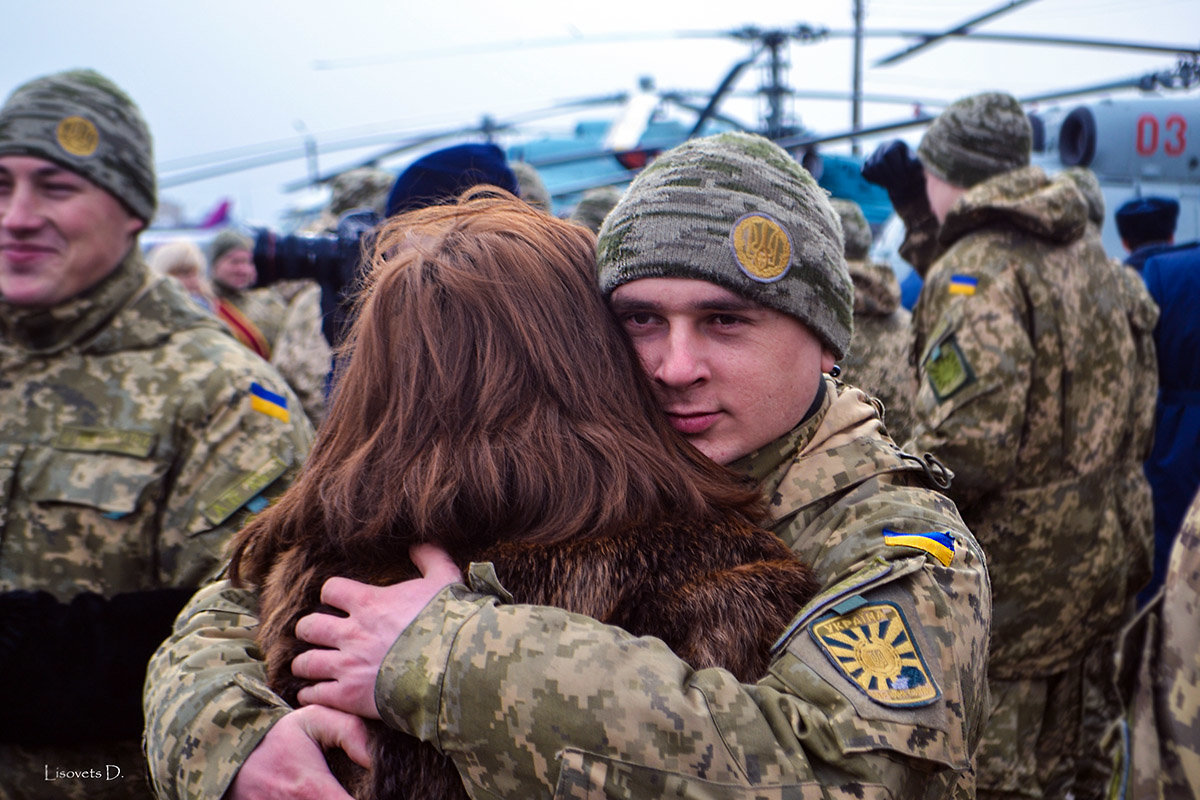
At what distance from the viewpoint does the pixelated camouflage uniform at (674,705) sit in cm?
118

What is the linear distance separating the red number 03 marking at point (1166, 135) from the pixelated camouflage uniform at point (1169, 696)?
8.84 m

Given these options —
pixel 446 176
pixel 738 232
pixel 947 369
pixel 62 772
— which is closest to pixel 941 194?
pixel 947 369

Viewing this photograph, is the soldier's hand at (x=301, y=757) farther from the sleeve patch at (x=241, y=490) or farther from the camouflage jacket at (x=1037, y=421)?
the camouflage jacket at (x=1037, y=421)

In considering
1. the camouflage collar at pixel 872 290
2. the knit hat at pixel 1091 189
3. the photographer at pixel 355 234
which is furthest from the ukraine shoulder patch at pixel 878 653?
the knit hat at pixel 1091 189

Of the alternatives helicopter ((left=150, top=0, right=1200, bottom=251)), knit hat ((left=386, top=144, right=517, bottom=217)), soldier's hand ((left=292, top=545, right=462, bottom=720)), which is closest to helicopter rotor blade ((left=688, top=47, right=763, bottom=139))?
helicopter ((left=150, top=0, right=1200, bottom=251))

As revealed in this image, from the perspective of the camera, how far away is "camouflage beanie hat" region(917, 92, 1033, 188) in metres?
3.75

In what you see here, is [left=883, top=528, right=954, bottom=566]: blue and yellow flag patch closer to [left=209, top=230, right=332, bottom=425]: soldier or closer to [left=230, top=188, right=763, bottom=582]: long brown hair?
[left=230, top=188, right=763, bottom=582]: long brown hair

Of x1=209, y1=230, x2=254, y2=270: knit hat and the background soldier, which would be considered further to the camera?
x1=209, y1=230, x2=254, y2=270: knit hat

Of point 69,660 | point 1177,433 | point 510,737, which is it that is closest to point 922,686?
point 510,737

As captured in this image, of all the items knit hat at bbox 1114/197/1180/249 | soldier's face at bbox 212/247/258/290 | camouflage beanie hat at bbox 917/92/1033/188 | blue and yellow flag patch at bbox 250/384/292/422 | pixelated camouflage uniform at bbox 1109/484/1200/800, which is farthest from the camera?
soldier's face at bbox 212/247/258/290

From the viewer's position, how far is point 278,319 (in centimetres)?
789

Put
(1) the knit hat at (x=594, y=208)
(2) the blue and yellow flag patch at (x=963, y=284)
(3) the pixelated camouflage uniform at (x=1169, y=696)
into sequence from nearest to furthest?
(3) the pixelated camouflage uniform at (x=1169, y=696) < (2) the blue and yellow flag patch at (x=963, y=284) < (1) the knit hat at (x=594, y=208)

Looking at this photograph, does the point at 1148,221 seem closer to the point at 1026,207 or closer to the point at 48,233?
the point at 1026,207

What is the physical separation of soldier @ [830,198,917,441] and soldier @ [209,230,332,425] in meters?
2.31
